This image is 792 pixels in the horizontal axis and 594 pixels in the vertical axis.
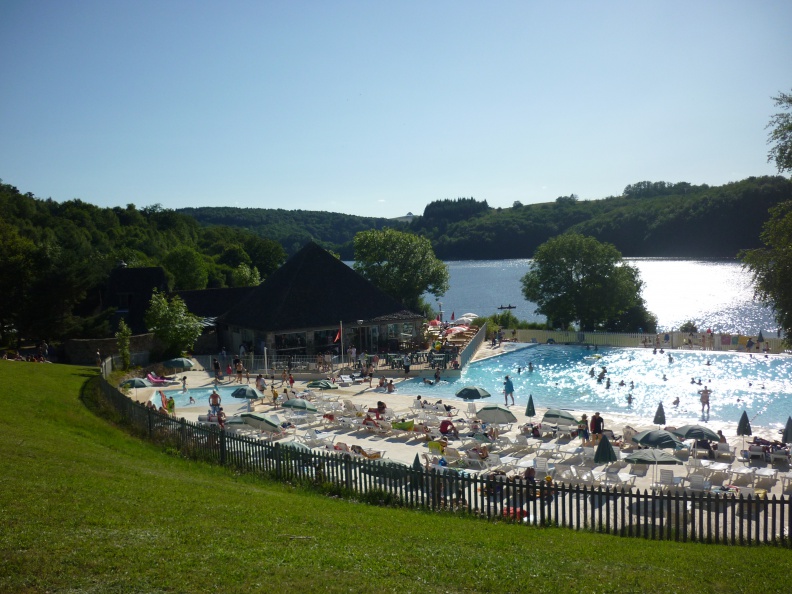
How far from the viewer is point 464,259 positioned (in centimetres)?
18150

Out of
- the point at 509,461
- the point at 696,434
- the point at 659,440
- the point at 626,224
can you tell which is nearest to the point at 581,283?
the point at 696,434

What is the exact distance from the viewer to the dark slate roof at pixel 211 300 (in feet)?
147

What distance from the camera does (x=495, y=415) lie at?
21.4m

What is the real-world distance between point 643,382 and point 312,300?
1919 centimetres

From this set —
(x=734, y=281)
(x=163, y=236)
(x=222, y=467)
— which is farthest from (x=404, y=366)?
(x=734, y=281)

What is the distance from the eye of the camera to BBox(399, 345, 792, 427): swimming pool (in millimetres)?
27031

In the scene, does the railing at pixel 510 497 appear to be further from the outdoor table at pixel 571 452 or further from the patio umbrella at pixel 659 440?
the outdoor table at pixel 571 452

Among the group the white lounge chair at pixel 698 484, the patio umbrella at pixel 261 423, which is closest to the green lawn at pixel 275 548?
the white lounge chair at pixel 698 484

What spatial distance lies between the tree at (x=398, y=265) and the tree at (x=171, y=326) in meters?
24.1

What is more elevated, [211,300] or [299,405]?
[211,300]

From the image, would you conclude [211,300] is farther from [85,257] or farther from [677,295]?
[677,295]

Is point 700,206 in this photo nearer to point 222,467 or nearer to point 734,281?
point 734,281

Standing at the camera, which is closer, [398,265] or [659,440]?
[659,440]

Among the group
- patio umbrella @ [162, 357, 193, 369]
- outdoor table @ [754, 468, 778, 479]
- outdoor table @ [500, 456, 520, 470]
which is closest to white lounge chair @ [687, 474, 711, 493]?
outdoor table @ [754, 468, 778, 479]
